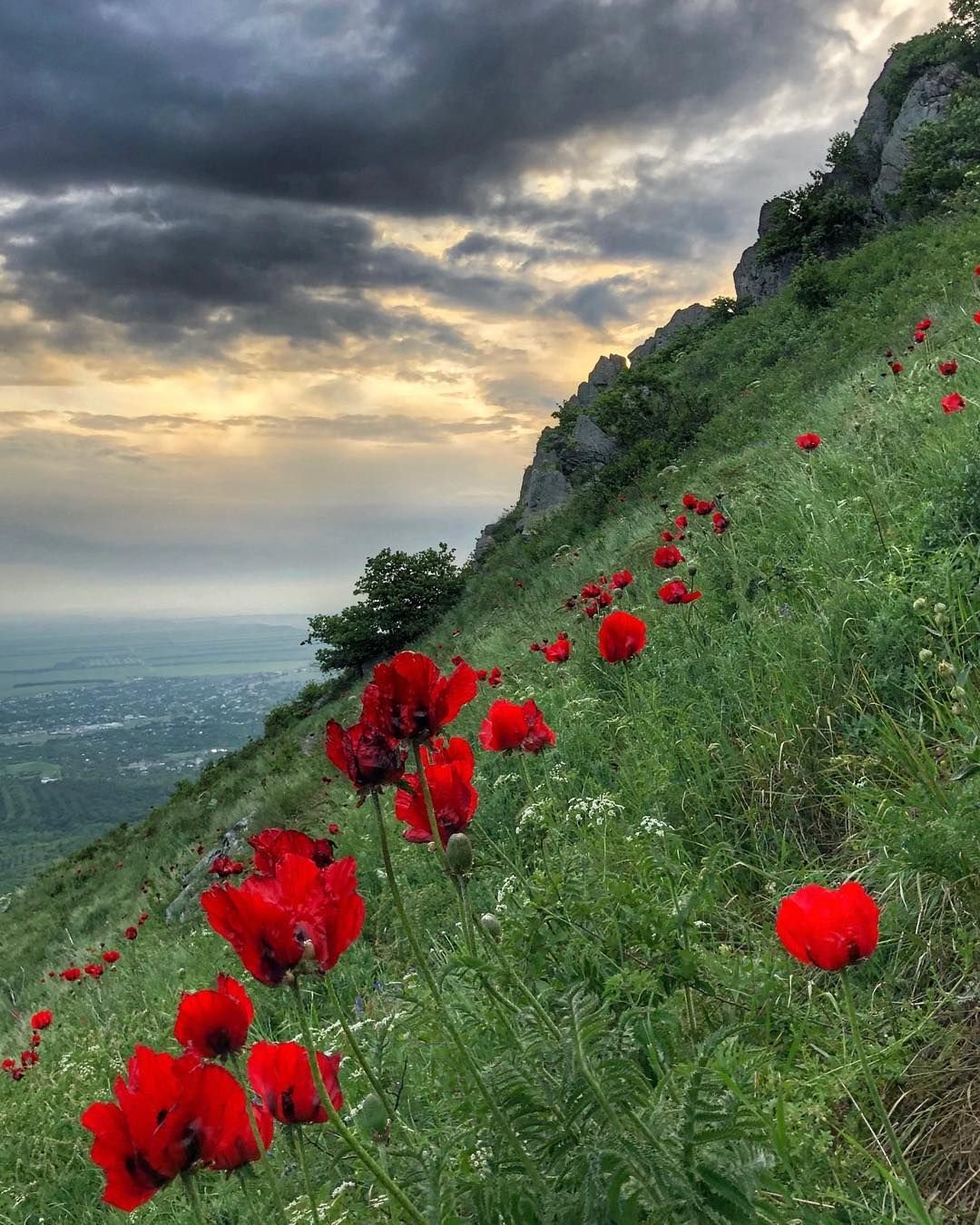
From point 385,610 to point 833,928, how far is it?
2315cm

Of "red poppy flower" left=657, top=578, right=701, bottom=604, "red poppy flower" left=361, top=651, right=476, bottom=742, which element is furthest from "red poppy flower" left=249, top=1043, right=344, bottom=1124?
"red poppy flower" left=657, top=578, right=701, bottom=604

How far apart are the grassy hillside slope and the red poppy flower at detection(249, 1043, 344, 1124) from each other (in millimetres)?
77

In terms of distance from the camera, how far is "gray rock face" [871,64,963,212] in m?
25.2

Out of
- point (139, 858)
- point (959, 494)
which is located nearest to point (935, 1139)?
point (959, 494)

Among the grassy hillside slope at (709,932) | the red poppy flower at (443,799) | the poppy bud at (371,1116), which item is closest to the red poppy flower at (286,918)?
the grassy hillside slope at (709,932)

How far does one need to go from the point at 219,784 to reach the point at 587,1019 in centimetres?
1806

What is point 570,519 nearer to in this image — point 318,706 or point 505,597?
point 505,597

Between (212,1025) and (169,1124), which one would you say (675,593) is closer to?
(212,1025)

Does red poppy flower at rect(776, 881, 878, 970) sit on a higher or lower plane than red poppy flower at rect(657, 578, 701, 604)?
lower

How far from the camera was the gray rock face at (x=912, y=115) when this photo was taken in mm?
25172

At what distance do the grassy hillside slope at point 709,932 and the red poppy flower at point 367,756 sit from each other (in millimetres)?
295

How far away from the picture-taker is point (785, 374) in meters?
15.4

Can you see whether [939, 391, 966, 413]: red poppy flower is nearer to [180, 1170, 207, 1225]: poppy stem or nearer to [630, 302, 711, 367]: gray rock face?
[180, 1170, 207, 1225]: poppy stem

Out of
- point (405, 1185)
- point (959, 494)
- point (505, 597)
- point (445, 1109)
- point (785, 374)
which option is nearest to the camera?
point (405, 1185)
